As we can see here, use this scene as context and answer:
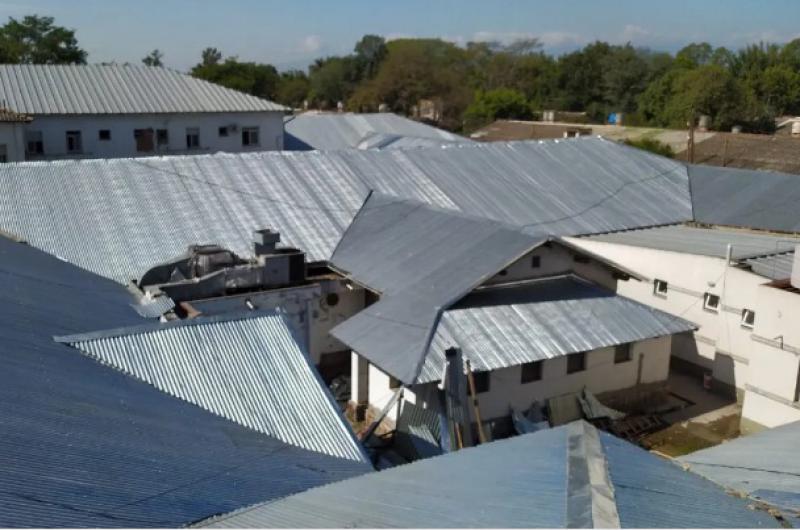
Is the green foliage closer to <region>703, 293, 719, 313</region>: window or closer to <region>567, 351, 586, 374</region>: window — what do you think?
<region>703, 293, 719, 313</region>: window

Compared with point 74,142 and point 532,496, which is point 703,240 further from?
point 74,142

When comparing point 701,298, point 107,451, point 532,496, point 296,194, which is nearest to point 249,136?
point 296,194

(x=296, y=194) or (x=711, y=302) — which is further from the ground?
(x=296, y=194)

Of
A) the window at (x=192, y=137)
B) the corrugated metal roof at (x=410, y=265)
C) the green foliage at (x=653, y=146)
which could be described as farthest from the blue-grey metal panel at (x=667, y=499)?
the green foliage at (x=653, y=146)

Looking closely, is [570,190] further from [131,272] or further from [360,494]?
[360,494]

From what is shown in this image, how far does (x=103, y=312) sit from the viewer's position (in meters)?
14.7

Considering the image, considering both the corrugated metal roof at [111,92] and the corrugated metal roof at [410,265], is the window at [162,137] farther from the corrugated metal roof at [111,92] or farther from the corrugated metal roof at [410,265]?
the corrugated metal roof at [410,265]

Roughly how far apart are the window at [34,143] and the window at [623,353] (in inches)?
1190

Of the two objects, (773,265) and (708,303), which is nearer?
(773,265)

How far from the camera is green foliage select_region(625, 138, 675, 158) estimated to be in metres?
46.7

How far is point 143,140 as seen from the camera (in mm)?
39281

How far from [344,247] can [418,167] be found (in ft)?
23.3

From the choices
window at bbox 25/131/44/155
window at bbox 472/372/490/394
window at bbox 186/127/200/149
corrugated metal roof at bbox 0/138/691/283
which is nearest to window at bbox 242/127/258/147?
window at bbox 186/127/200/149

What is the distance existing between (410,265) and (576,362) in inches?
193
